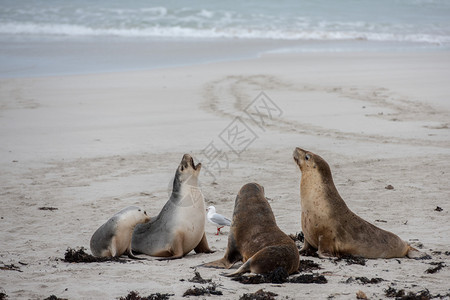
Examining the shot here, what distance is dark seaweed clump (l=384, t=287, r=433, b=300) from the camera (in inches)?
159

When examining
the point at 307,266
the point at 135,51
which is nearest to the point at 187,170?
the point at 307,266

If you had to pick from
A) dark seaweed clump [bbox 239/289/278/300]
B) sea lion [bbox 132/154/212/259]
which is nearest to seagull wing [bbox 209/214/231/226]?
sea lion [bbox 132/154/212/259]

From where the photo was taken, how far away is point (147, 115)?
42.2 ft

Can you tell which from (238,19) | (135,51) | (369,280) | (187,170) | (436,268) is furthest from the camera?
(238,19)

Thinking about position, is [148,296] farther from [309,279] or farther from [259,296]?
[309,279]

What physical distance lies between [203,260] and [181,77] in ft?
40.4

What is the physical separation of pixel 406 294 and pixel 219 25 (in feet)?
109

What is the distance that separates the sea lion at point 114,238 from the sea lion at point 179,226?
0.11 m

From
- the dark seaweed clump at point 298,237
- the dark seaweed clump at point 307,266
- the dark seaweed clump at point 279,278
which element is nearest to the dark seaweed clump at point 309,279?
the dark seaweed clump at point 279,278

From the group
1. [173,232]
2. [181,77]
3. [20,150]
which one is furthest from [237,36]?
[173,232]

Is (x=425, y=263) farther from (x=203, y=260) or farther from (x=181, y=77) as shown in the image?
(x=181, y=77)

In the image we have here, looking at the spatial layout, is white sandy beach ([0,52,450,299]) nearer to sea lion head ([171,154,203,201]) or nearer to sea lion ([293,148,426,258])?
sea lion ([293,148,426,258])

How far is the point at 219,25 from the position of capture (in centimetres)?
3628

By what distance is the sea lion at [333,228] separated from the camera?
5289 millimetres
